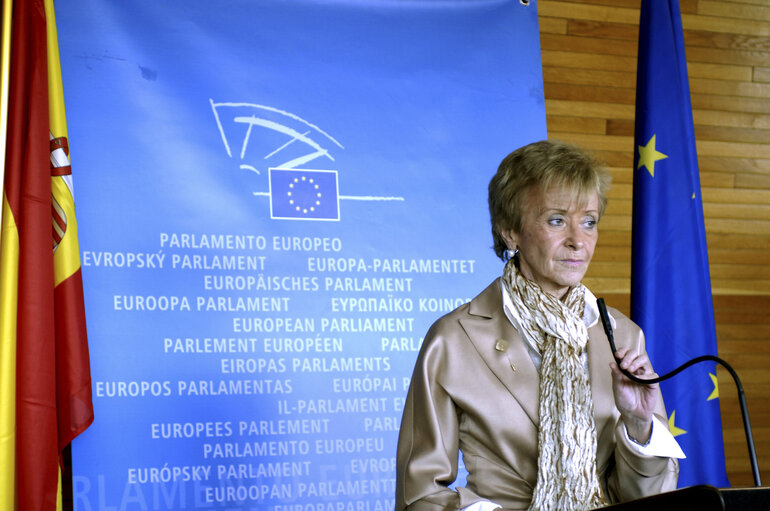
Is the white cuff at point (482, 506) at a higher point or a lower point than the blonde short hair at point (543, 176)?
lower

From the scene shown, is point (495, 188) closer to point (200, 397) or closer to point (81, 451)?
point (200, 397)

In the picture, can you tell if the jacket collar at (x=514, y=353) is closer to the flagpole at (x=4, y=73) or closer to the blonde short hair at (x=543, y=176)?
the blonde short hair at (x=543, y=176)

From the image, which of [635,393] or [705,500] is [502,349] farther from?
[705,500]

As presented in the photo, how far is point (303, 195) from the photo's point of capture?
3391mm

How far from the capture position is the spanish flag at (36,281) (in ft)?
9.19

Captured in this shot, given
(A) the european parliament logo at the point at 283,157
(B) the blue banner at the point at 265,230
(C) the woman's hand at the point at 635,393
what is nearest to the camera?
(C) the woman's hand at the point at 635,393

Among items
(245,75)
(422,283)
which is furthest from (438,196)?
(245,75)

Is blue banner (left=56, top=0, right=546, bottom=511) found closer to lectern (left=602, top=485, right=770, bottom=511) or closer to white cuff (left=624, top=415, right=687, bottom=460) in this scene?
white cuff (left=624, top=415, right=687, bottom=460)

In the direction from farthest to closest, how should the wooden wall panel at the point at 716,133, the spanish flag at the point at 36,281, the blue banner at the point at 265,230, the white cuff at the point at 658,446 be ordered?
the wooden wall panel at the point at 716,133
the blue banner at the point at 265,230
the spanish flag at the point at 36,281
the white cuff at the point at 658,446

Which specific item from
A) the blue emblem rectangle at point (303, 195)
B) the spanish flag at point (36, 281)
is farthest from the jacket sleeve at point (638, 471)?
the spanish flag at point (36, 281)

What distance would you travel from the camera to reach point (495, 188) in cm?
246

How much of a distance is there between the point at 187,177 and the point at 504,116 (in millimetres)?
1366

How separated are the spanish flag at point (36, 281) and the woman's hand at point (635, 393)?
178cm

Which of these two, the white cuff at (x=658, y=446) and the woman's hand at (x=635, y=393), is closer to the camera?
the woman's hand at (x=635, y=393)
